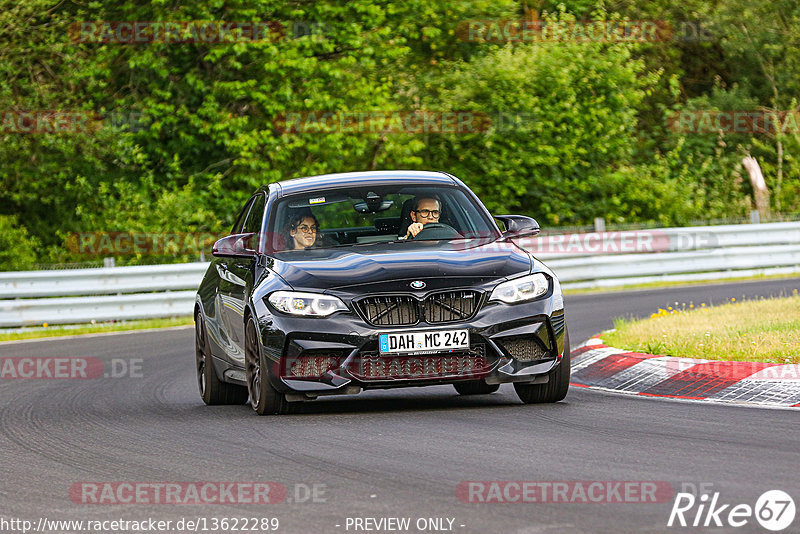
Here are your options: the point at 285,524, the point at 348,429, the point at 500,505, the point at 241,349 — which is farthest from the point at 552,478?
the point at 241,349

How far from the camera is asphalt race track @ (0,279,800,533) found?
228 inches

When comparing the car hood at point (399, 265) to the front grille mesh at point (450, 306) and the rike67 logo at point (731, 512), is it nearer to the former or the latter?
the front grille mesh at point (450, 306)

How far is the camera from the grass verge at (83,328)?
1992cm

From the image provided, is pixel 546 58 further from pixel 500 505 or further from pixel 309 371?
pixel 500 505

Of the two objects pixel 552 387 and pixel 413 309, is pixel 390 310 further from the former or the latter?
pixel 552 387

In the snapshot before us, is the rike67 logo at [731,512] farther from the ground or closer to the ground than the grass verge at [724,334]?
farther from the ground

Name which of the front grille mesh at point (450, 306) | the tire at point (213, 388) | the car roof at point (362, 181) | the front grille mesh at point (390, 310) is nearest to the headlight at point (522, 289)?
the front grille mesh at point (450, 306)

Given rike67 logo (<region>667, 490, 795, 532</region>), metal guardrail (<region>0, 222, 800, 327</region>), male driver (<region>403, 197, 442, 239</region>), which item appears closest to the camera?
rike67 logo (<region>667, 490, 795, 532</region>)

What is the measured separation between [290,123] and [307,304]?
2115cm

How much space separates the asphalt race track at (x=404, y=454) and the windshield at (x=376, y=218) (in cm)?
118

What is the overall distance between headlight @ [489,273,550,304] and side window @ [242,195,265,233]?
225cm

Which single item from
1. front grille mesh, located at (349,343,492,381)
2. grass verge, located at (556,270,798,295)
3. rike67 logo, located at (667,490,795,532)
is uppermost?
rike67 logo, located at (667,490,795,532)

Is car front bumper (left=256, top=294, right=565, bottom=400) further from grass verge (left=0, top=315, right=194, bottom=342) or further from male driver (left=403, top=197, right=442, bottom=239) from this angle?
grass verge (left=0, top=315, right=194, bottom=342)

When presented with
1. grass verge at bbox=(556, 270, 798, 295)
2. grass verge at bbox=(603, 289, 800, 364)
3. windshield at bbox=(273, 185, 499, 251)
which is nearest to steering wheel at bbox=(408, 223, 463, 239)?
windshield at bbox=(273, 185, 499, 251)
